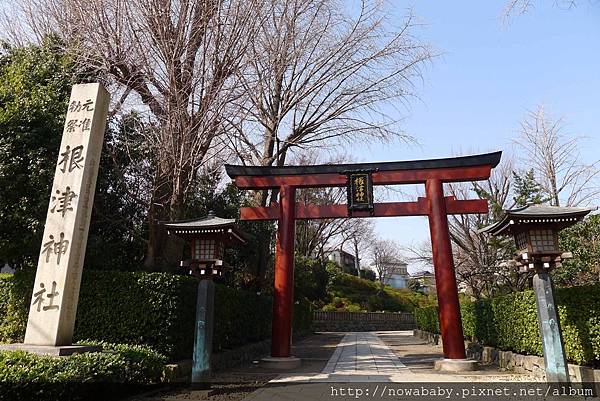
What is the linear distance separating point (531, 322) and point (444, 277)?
2159 mm

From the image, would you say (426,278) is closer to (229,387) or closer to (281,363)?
(281,363)

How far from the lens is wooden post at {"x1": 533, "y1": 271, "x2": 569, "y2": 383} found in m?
6.94

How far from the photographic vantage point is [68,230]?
262 inches

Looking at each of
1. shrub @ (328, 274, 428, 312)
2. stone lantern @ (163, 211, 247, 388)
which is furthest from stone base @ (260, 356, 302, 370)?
shrub @ (328, 274, 428, 312)

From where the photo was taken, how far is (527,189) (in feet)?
57.2

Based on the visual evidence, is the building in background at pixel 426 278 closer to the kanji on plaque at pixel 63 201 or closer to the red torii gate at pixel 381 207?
the red torii gate at pixel 381 207

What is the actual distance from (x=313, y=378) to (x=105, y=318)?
465cm

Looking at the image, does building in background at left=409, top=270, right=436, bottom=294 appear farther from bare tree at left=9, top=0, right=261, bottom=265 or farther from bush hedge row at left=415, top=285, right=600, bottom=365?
bare tree at left=9, top=0, right=261, bottom=265

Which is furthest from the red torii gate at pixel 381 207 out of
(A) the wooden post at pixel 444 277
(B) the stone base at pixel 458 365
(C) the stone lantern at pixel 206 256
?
(C) the stone lantern at pixel 206 256

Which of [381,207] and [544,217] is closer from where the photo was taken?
[544,217]

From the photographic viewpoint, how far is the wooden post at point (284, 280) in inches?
417

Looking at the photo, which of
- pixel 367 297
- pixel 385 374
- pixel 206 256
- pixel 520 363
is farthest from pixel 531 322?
pixel 367 297

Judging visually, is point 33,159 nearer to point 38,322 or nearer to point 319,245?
point 38,322

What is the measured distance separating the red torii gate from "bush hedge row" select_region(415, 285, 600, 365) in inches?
50.7
